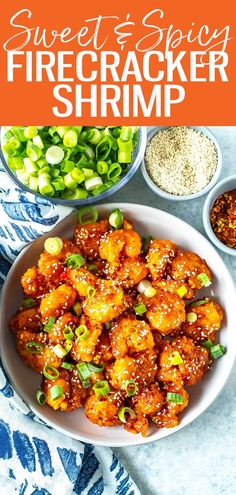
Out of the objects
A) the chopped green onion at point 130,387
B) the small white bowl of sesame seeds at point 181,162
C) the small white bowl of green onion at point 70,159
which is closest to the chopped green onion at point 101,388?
the chopped green onion at point 130,387

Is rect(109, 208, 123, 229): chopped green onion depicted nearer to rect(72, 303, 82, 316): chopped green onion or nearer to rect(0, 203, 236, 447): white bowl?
rect(0, 203, 236, 447): white bowl

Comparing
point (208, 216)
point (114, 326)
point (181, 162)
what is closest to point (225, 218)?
point (208, 216)

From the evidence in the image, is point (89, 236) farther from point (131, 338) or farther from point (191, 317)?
point (191, 317)

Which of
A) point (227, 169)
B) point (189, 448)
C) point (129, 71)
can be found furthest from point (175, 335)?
point (129, 71)

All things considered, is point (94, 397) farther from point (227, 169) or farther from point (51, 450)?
point (227, 169)

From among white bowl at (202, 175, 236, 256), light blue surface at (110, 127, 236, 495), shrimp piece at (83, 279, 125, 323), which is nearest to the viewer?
shrimp piece at (83, 279, 125, 323)

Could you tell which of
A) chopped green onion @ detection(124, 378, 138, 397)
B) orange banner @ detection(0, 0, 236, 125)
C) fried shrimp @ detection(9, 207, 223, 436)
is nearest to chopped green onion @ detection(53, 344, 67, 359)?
fried shrimp @ detection(9, 207, 223, 436)

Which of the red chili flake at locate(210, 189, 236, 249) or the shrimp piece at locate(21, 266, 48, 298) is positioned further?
the red chili flake at locate(210, 189, 236, 249)
